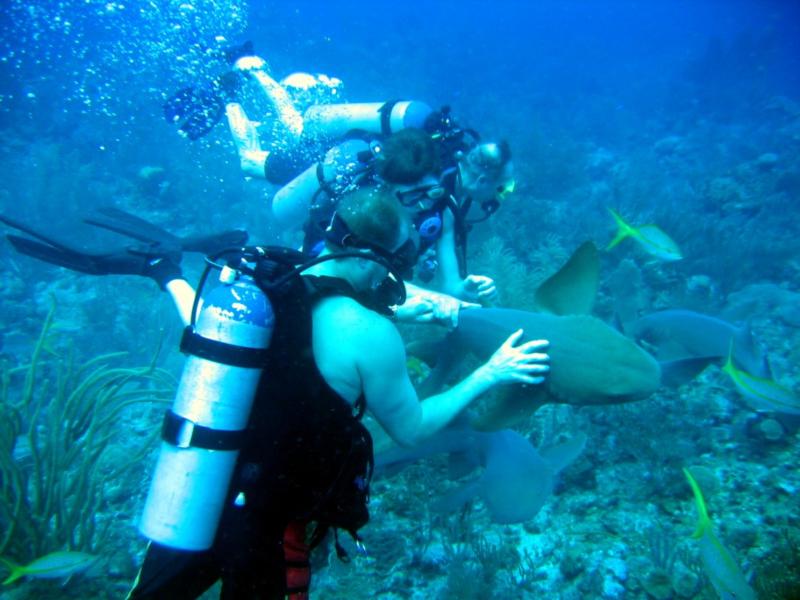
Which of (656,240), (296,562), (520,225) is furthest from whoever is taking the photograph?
(520,225)

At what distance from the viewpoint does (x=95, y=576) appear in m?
4.04

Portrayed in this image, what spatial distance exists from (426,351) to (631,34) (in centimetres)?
11337

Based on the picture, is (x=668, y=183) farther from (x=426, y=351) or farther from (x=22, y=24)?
(x=22, y=24)

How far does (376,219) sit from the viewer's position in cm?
229

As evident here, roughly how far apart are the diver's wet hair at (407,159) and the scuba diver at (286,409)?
178 cm

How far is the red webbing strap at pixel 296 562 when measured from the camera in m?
2.39

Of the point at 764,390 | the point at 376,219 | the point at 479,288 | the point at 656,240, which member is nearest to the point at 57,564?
the point at 376,219

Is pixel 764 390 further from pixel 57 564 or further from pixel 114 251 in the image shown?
pixel 114 251

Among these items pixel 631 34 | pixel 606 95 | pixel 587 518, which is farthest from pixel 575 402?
pixel 631 34

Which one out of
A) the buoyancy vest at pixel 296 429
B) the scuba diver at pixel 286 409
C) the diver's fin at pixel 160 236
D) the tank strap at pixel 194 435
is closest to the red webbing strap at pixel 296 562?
the scuba diver at pixel 286 409

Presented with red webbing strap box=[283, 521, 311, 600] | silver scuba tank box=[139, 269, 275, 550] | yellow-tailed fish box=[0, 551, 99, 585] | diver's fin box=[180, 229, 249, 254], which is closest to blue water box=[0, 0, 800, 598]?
yellow-tailed fish box=[0, 551, 99, 585]

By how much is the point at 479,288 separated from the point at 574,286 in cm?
95

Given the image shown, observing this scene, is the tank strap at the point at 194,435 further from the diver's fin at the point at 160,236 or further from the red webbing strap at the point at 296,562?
the diver's fin at the point at 160,236

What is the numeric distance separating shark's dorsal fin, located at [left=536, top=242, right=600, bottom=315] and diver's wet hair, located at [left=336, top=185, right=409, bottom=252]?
1.57m
